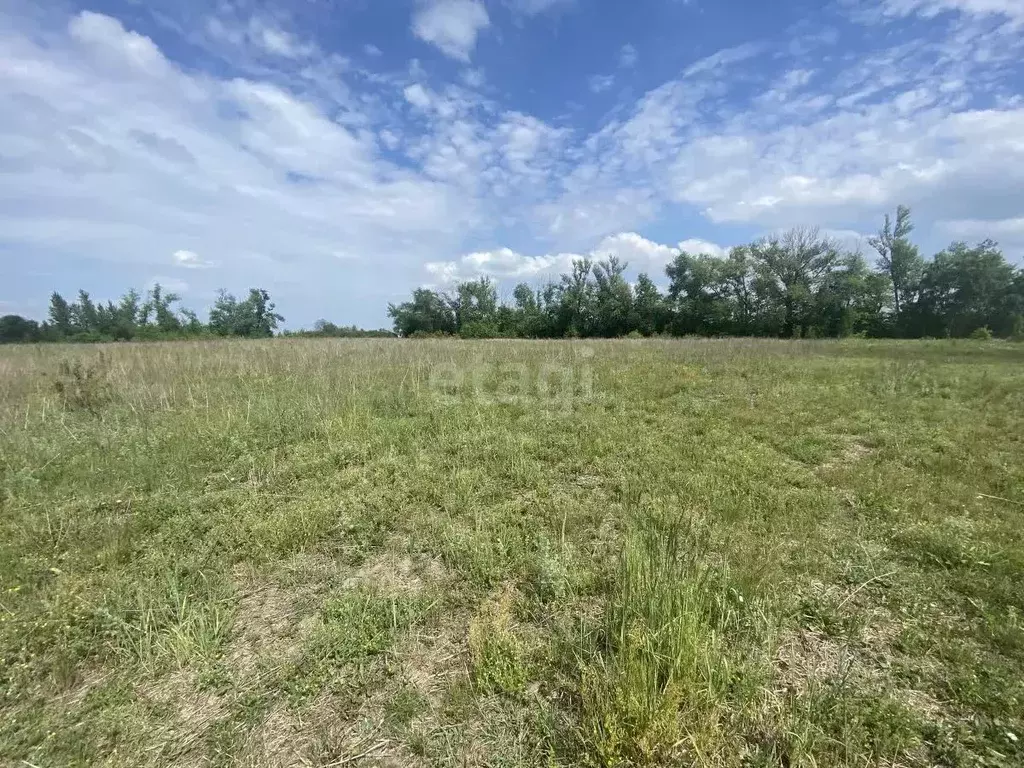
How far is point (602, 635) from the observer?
2.42 meters

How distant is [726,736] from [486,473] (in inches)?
121

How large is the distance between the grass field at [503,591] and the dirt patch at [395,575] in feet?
0.07

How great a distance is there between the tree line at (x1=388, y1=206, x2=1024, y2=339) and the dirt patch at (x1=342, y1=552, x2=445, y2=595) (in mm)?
28758

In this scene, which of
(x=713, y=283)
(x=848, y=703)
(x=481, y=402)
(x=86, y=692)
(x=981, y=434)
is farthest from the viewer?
(x=713, y=283)

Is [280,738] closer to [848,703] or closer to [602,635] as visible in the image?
[602,635]

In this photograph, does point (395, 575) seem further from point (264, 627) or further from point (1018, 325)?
point (1018, 325)

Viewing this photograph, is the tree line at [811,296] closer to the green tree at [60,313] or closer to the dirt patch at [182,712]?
the dirt patch at [182,712]

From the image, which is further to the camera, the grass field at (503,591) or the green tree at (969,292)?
the green tree at (969,292)

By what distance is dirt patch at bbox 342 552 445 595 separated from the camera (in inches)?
115

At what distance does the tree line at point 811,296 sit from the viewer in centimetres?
3534

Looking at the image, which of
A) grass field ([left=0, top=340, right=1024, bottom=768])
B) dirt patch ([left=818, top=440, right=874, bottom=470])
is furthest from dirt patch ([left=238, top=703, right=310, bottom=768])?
dirt patch ([left=818, top=440, right=874, bottom=470])

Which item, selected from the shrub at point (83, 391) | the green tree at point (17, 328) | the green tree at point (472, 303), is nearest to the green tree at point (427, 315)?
the green tree at point (472, 303)

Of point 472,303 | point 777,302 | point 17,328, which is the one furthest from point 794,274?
point 17,328

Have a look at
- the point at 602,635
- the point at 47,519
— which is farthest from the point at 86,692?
the point at 602,635
